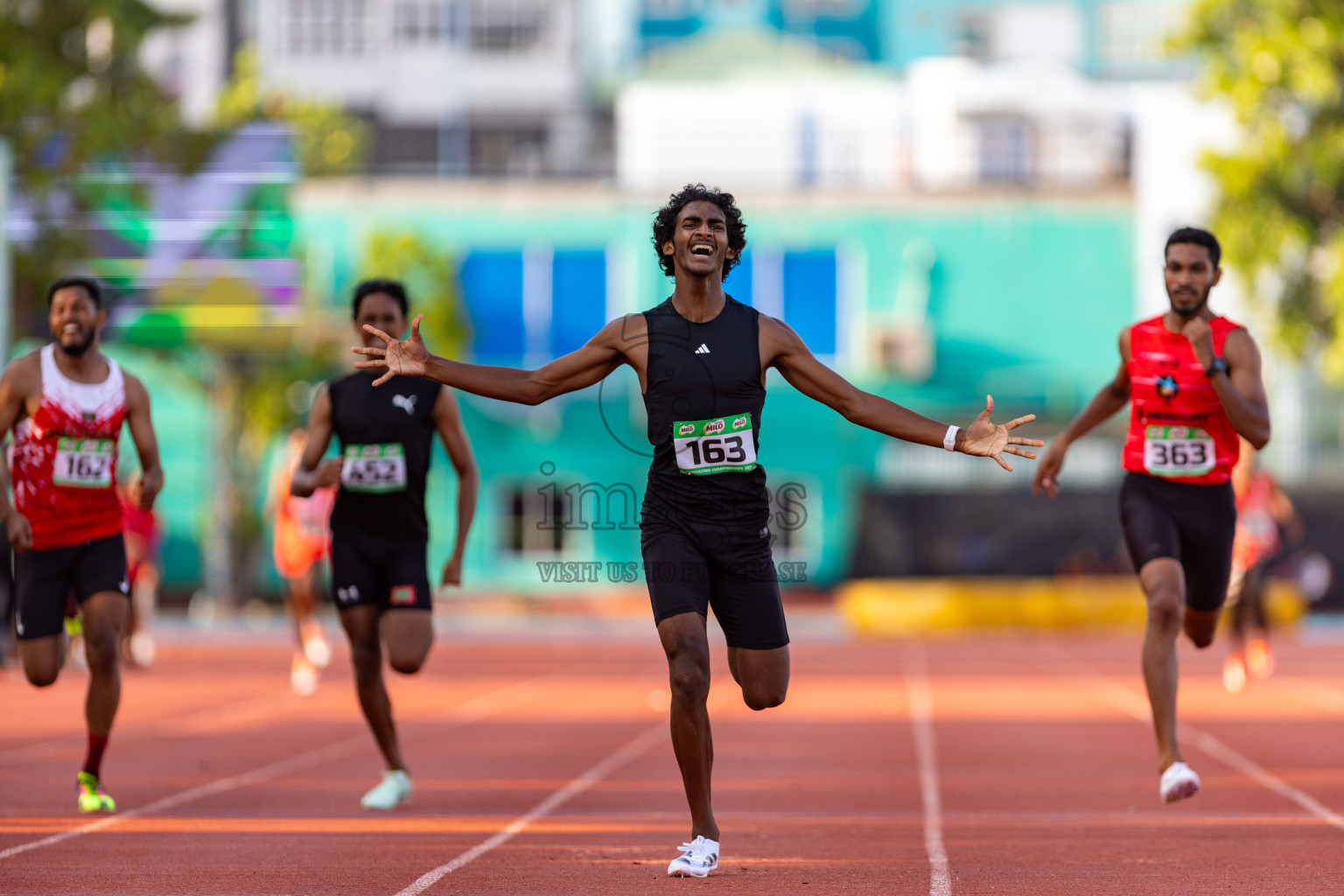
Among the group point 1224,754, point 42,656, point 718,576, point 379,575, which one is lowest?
point 1224,754

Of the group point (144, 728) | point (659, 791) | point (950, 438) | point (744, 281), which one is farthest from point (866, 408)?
point (744, 281)

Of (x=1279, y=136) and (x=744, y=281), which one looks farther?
(x=744, y=281)

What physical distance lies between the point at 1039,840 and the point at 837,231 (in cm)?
2948

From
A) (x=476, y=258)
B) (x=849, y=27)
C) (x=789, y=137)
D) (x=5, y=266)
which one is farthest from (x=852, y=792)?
(x=849, y=27)

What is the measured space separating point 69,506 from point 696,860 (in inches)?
141

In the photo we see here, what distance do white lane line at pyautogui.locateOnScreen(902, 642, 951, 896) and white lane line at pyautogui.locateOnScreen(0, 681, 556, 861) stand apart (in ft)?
10.6

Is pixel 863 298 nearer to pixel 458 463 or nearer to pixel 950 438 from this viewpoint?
pixel 458 463

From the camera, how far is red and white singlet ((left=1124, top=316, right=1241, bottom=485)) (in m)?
8.37

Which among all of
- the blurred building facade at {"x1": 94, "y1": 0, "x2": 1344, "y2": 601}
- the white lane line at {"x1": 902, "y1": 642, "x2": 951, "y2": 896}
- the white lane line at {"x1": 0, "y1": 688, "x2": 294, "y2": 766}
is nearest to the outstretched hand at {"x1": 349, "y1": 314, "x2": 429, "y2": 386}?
the white lane line at {"x1": 902, "y1": 642, "x2": 951, "y2": 896}

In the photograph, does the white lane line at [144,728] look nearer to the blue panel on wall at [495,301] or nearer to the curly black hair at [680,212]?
the curly black hair at [680,212]

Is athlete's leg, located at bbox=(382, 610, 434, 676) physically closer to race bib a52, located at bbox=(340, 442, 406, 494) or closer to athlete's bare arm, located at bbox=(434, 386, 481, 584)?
athlete's bare arm, located at bbox=(434, 386, 481, 584)

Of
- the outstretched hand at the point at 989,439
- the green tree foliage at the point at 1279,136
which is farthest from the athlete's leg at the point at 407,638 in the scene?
the green tree foliage at the point at 1279,136

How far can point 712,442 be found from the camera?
6809 millimetres

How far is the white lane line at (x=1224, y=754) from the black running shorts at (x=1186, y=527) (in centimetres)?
106
